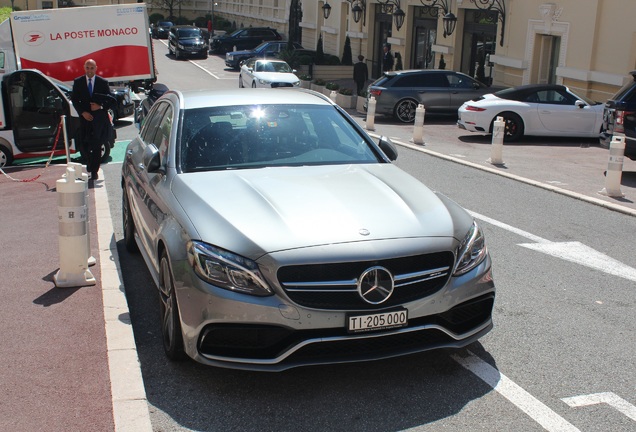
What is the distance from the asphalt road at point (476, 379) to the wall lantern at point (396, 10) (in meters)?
28.1

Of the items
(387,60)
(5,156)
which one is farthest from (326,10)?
(5,156)

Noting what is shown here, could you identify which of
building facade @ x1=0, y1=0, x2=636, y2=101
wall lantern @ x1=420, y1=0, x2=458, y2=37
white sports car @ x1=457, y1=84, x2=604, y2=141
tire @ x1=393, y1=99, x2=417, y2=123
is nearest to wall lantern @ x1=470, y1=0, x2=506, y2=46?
building facade @ x1=0, y1=0, x2=636, y2=101

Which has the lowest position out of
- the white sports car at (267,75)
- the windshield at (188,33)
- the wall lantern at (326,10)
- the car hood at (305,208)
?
the white sports car at (267,75)

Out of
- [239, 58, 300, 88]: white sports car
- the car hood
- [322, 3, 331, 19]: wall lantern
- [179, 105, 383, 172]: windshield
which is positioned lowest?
[239, 58, 300, 88]: white sports car

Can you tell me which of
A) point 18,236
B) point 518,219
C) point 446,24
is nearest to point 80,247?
point 18,236

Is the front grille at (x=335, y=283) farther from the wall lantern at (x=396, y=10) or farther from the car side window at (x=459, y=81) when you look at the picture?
the wall lantern at (x=396, y=10)

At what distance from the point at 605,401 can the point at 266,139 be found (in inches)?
125

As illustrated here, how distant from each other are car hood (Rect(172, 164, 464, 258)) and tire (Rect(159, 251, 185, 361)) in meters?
0.47

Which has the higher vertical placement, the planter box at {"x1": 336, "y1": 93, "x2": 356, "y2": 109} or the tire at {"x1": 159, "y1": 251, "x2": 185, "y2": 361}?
Answer: the tire at {"x1": 159, "y1": 251, "x2": 185, "y2": 361}

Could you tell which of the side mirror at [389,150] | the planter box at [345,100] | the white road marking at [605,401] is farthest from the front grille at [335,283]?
the planter box at [345,100]

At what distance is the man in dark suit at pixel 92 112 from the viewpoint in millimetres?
12820

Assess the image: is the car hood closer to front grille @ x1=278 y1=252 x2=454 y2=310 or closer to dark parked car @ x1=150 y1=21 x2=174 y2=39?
front grille @ x1=278 y1=252 x2=454 y2=310

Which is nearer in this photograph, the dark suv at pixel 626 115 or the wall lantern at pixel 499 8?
the dark suv at pixel 626 115

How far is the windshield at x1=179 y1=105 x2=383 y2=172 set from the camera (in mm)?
6465
